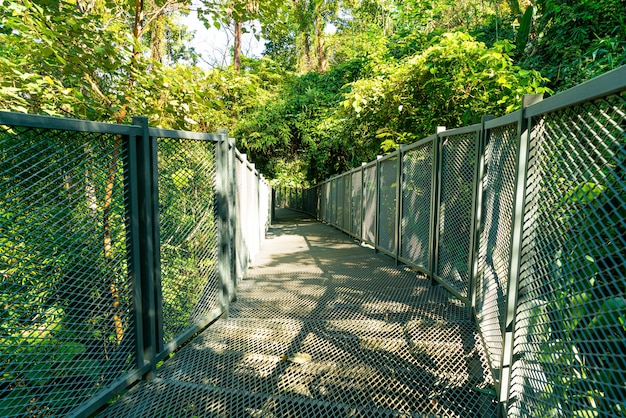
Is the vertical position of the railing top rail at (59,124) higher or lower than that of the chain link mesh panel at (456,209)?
higher

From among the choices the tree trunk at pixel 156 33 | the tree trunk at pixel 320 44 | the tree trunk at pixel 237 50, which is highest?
the tree trunk at pixel 320 44

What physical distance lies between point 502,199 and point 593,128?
123cm

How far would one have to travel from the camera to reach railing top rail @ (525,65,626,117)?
3.60ft

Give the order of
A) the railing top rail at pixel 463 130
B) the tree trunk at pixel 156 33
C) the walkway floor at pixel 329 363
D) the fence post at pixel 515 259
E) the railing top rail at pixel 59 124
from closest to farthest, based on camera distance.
Result: 1. the railing top rail at pixel 59 124
2. the fence post at pixel 515 259
3. the walkway floor at pixel 329 363
4. the railing top rail at pixel 463 130
5. the tree trunk at pixel 156 33

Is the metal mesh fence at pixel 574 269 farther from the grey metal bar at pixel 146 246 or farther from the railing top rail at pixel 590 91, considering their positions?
the grey metal bar at pixel 146 246

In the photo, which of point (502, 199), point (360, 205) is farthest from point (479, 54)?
point (502, 199)

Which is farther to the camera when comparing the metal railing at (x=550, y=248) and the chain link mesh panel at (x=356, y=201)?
the chain link mesh panel at (x=356, y=201)

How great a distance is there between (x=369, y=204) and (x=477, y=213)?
15.5 ft

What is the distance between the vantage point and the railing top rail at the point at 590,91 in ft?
3.60

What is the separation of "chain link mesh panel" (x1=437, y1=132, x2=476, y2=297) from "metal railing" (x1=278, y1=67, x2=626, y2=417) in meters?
0.02

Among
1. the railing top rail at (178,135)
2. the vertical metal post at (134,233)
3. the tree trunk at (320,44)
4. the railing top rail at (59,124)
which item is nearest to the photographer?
the railing top rail at (59,124)

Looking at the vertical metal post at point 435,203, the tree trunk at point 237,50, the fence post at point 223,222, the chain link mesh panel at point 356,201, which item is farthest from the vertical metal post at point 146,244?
the tree trunk at point 237,50

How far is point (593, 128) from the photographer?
1.33m

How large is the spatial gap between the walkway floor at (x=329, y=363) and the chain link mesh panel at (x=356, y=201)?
15.8 ft
